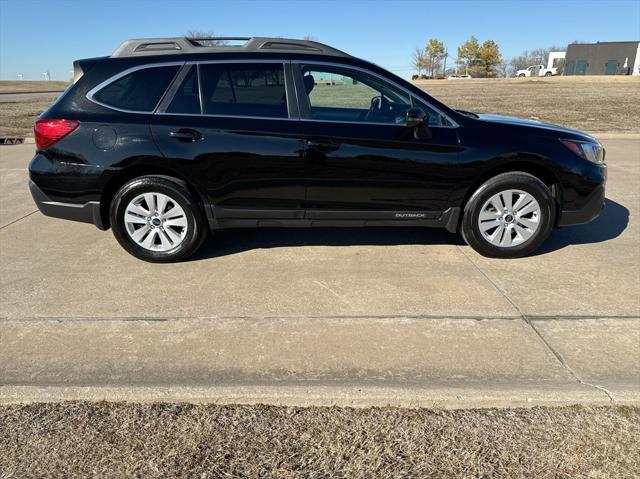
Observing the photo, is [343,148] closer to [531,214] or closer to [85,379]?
[531,214]

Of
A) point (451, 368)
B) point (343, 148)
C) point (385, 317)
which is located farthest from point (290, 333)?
point (343, 148)

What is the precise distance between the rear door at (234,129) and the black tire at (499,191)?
1.54 m

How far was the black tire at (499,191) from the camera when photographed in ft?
14.1

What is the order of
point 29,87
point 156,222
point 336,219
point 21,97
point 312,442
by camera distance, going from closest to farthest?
point 312,442 < point 156,222 < point 336,219 < point 21,97 < point 29,87

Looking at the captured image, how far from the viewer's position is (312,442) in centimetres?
226

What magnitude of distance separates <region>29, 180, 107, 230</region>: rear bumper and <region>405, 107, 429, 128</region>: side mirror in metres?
2.74

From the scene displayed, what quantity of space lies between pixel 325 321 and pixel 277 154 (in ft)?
5.05

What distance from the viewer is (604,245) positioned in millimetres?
4812

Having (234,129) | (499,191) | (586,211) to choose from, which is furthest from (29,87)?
(586,211)

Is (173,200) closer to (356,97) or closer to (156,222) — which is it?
(156,222)

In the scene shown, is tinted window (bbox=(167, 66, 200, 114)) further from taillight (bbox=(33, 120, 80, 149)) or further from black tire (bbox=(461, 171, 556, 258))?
black tire (bbox=(461, 171, 556, 258))

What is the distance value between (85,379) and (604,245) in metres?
4.69

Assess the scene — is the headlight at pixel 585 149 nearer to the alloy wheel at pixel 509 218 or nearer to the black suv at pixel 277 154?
the black suv at pixel 277 154

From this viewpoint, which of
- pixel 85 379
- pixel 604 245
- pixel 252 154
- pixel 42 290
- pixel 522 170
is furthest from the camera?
pixel 604 245
